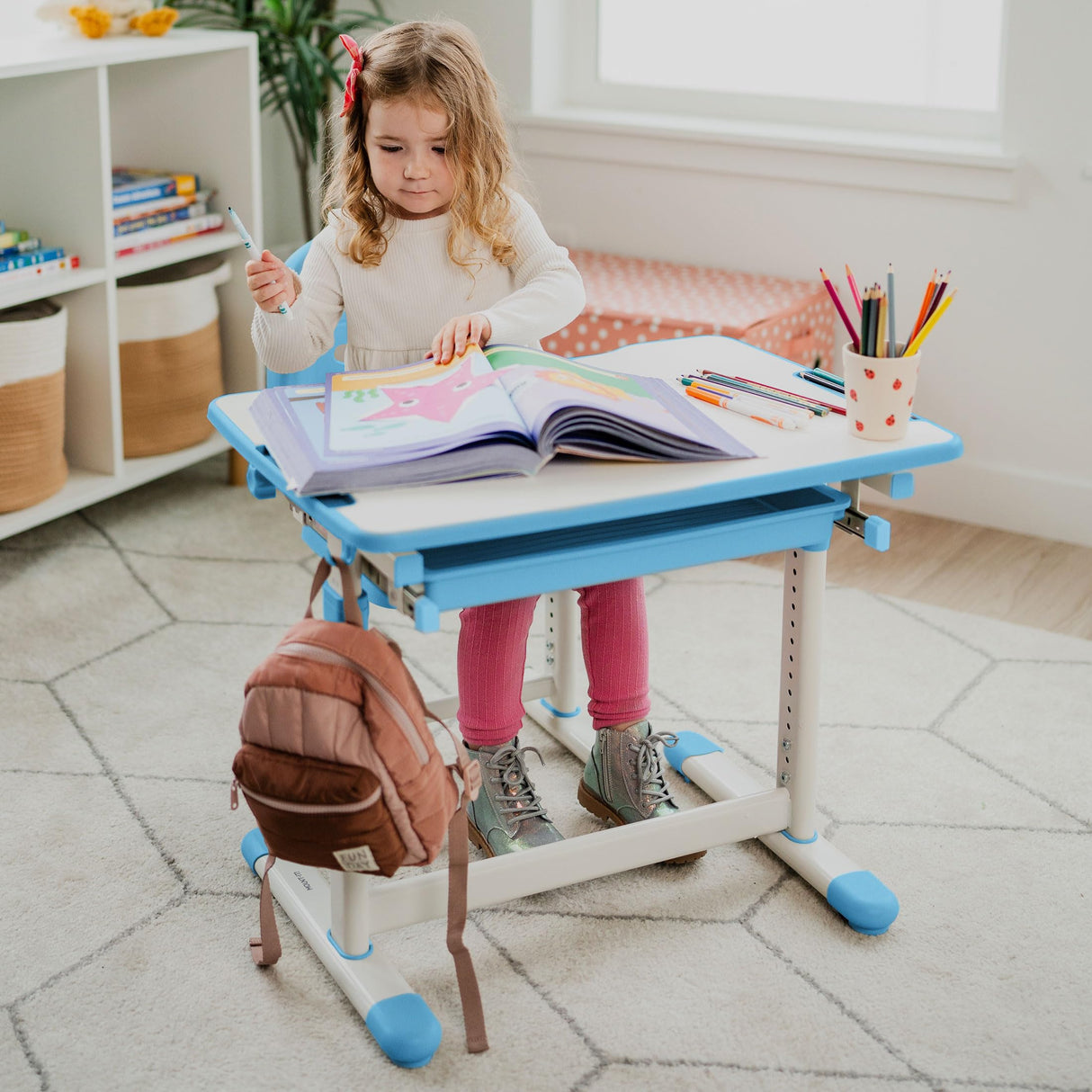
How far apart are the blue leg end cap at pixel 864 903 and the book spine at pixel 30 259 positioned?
5.28ft

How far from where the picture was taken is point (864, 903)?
145 cm

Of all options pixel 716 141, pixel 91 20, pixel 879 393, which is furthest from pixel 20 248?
pixel 879 393

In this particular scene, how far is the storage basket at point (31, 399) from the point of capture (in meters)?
2.22

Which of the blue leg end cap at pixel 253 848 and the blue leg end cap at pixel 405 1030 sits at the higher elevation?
the blue leg end cap at pixel 253 848

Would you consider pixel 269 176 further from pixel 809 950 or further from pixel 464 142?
pixel 809 950

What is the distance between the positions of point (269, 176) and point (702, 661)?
181 cm

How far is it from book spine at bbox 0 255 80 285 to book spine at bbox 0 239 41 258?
34 millimetres

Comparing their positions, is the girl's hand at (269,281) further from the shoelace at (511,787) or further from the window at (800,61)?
the window at (800,61)

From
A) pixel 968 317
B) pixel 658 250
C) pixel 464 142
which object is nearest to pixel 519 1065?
pixel 464 142

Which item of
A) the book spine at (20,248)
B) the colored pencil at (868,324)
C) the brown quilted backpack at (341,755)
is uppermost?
the colored pencil at (868,324)

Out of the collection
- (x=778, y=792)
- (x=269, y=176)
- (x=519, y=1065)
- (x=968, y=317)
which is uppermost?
(x=269, y=176)

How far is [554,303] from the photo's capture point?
1530 millimetres

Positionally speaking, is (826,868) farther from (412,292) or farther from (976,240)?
(976,240)

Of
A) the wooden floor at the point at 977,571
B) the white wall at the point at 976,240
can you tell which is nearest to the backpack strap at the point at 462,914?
the wooden floor at the point at 977,571
